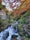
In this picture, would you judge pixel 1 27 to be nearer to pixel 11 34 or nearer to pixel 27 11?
pixel 11 34

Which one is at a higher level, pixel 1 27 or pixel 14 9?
pixel 14 9

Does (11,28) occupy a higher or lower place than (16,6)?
lower

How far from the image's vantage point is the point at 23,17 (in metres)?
1.17

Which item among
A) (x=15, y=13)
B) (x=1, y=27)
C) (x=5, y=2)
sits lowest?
(x=1, y=27)

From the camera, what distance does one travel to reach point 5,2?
1238mm

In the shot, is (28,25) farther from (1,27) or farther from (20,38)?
(1,27)

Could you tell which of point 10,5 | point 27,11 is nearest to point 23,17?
point 27,11

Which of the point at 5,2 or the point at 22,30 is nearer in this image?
the point at 22,30

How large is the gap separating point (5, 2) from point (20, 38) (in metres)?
0.38

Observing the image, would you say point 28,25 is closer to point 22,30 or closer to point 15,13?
point 22,30

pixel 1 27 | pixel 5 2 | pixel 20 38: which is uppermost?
pixel 5 2

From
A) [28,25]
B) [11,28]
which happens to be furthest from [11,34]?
[28,25]

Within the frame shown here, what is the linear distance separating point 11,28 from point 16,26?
0.16ft

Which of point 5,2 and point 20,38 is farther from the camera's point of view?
point 5,2
